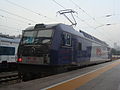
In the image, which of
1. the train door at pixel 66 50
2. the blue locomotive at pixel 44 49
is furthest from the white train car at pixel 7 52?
the train door at pixel 66 50

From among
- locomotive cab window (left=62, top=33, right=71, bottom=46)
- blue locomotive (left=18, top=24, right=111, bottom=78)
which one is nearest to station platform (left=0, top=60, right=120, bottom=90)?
blue locomotive (left=18, top=24, right=111, bottom=78)

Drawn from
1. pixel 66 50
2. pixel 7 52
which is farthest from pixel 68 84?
pixel 7 52

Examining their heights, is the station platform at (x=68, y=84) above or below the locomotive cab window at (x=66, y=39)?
below

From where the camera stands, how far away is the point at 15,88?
6.37m

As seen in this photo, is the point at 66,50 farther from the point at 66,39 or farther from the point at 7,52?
the point at 7,52

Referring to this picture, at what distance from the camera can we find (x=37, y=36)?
32.5 ft

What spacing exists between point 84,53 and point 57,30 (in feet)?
18.0

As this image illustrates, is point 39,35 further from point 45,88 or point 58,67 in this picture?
point 45,88

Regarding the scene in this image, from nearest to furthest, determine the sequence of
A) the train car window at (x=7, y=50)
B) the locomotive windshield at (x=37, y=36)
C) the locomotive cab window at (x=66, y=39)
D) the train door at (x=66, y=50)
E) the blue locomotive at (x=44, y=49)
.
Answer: the blue locomotive at (x=44, y=49) → the locomotive windshield at (x=37, y=36) → the train door at (x=66, y=50) → the locomotive cab window at (x=66, y=39) → the train car window at (x=7, y=50)

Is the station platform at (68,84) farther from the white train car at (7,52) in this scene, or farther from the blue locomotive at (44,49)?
the white train car at (7,52)

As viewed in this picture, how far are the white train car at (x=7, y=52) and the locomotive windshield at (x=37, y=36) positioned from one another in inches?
260

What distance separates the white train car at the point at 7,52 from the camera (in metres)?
16.2

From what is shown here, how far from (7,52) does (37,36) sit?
316 inches

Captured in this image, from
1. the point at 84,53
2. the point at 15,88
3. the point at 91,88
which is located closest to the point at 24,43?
the point at 15,88
